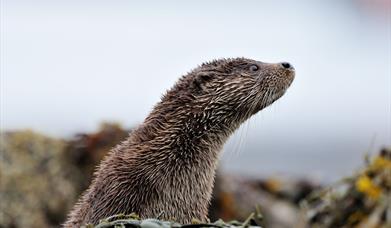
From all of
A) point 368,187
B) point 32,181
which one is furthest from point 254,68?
point 32,181

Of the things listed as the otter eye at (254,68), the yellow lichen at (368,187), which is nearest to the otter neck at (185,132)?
the otter eye at (254,68)

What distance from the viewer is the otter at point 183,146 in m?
5.47

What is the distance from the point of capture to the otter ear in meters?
5.96

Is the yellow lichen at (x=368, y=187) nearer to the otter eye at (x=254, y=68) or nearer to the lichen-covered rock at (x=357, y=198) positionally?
the lichen-covered rock at (x=357, y=198)

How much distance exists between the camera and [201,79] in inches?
235

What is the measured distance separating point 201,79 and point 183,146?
451mm

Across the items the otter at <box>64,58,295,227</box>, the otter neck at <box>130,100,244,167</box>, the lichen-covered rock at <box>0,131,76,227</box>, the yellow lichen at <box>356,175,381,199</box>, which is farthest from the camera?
the lichen-covered rock at <box>0,131,76,227</box>

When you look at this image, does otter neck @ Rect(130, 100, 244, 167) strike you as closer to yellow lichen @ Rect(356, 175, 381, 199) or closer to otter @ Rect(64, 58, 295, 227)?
otter @ Rect(64, 58, 295, 227)

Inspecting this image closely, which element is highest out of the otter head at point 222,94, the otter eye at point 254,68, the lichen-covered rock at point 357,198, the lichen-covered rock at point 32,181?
the otter eye at point 254,68

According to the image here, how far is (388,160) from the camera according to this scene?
6.81 meters

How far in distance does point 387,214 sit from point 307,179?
316 centimetres

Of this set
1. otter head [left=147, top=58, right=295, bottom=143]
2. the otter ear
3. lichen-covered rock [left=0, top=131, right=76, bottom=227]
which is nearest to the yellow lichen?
otter head [left=147, top=58, right=295, bottom=143]

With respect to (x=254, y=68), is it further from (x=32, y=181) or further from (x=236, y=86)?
(x=32, y=181)

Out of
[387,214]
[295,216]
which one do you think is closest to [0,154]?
[295,216]
